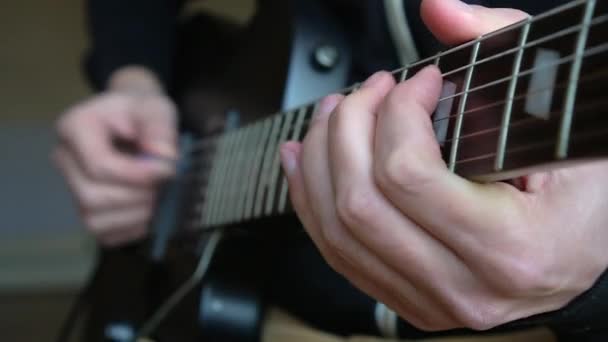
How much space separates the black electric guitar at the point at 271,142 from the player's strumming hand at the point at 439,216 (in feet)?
0.06

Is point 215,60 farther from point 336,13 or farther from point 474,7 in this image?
point 474,7

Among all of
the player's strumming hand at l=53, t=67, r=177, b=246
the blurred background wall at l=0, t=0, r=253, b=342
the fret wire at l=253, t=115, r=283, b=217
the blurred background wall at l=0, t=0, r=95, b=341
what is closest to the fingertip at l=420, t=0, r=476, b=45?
the fret wire at l=253, t=115, r=283, b=217

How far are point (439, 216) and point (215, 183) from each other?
0.43m

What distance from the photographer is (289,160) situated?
47 centimetres

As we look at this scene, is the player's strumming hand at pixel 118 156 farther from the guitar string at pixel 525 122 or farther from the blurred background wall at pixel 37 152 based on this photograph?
the blurred background wall at pixel 37 152

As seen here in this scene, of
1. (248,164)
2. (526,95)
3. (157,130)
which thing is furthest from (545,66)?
(157,130)

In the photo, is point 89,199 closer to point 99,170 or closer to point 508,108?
point 99,170

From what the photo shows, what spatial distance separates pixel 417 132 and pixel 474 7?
0.08 metres

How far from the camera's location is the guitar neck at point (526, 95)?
0.32 metres

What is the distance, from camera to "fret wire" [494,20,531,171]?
0.35m

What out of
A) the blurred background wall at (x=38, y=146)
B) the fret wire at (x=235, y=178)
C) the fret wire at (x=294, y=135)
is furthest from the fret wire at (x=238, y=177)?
the blurred background wall at (x=38, y=146)

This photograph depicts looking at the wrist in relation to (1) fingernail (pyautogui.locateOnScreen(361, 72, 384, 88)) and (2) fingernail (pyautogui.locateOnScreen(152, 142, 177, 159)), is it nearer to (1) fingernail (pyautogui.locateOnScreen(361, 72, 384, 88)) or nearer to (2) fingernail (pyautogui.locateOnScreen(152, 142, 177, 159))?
(2) fingernail (pyautogui.locateOnScreen(152, 142, 177, 159))

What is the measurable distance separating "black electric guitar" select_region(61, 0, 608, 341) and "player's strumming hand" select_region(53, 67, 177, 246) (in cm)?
3

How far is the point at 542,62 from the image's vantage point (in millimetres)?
346
